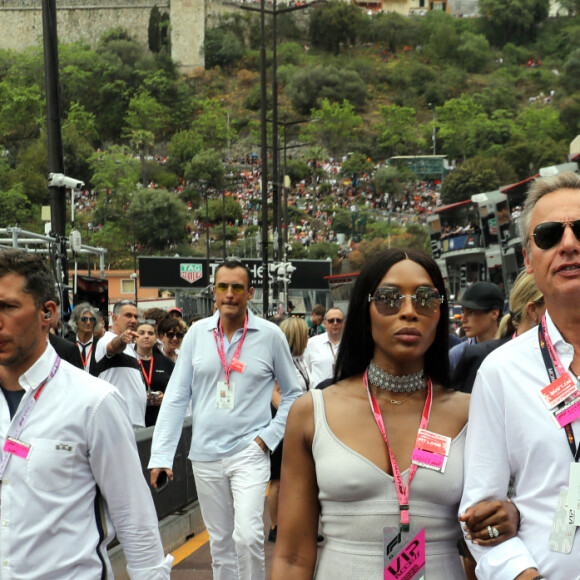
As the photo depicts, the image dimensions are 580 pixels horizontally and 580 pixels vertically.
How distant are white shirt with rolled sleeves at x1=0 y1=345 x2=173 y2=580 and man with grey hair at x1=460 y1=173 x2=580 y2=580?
1.07m

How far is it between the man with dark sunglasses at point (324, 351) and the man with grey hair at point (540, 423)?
796cm

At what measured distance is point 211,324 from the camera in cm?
650

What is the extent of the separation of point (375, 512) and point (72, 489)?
860 mm

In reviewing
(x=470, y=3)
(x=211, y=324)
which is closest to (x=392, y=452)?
(x=211, y=324)

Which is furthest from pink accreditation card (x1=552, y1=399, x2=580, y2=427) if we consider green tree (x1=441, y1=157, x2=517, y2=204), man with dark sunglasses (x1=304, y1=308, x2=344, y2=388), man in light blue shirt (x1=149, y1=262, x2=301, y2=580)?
green tree (x1=441, y1=157, x2=517, y2=204)

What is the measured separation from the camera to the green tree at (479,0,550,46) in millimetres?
176500

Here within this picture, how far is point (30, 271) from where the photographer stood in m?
3.34

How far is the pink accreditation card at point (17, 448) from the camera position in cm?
319

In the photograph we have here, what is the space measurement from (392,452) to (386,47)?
180 m

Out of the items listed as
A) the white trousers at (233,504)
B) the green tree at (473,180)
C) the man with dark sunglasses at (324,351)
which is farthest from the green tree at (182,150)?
the white trousers at (233,504)

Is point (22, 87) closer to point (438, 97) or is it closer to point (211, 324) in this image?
point (438, 97)

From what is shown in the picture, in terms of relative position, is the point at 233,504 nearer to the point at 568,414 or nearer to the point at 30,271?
the point at 30,271

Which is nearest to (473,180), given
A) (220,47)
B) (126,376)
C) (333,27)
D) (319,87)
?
(319,87)

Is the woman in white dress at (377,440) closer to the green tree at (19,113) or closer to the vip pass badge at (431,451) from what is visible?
the vip pass badge at (431,451)
